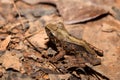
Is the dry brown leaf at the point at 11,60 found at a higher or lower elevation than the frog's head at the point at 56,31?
lower

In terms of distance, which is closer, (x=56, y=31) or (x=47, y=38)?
(x=56, y=31)

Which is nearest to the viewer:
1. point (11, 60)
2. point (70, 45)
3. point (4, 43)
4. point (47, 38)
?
point (11, 60)

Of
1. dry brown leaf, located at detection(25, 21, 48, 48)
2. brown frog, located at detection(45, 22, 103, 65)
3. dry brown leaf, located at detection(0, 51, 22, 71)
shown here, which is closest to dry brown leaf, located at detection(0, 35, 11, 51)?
dry brown leaf, located at detection(0, 51, 22, 71)

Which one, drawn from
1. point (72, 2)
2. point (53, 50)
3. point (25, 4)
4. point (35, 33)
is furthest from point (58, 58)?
point (25, 4)

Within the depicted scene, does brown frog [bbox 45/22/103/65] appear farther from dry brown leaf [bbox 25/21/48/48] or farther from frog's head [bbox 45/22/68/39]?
dry brown leaf [bbox 25/21/48/48]

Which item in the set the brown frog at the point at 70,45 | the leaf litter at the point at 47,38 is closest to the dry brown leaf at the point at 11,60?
the leaf litter at the point at 47,38

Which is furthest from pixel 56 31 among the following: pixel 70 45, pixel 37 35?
pixel 37 35

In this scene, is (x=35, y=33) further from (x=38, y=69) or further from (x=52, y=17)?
(x=38, y=69)

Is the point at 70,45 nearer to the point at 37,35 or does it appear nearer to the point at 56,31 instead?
the point at 56,31

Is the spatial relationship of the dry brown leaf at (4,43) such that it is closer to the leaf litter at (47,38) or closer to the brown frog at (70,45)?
the leaf litter at (47,38)
